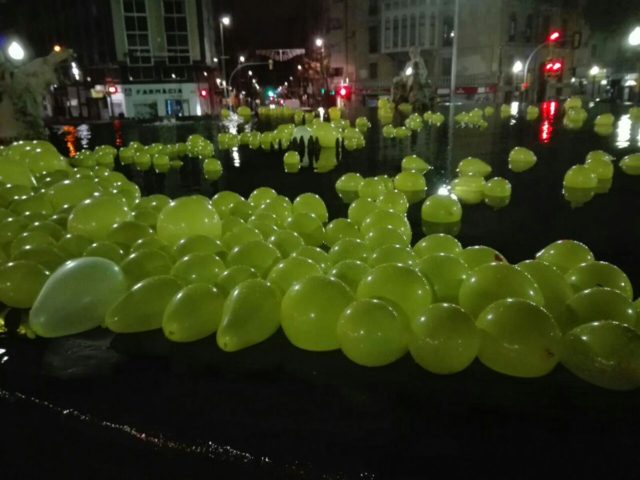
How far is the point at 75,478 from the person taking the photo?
2059 mm

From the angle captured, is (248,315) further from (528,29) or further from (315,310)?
(528,29)

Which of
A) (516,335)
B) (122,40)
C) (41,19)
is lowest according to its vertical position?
(516,335)

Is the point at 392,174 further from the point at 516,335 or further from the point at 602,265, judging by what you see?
the point at 516,335

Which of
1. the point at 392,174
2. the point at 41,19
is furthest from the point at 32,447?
the point at 41,19

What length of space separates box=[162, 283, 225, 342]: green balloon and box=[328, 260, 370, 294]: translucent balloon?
0.67 m

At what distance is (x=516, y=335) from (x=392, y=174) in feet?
18.3

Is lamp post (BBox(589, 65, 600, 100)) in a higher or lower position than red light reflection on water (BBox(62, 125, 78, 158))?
higher

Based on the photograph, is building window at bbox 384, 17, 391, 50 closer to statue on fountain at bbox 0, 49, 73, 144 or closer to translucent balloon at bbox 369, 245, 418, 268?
statue on fountain at bbox 0, 49, 73, 144

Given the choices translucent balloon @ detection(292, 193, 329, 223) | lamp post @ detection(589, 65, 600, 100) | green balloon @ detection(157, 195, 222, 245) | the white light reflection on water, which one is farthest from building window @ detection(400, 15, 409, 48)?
green balloon @ detection(157, 195, 222, 245)

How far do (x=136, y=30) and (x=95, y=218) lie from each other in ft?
103

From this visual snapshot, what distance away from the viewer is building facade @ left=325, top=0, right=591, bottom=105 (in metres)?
35.8

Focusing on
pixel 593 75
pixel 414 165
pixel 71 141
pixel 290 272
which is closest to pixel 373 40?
pixel 593 75

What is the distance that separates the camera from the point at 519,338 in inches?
86.9

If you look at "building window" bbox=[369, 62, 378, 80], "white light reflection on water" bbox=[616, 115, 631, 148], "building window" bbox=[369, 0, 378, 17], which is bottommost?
"white light reflection on water" bbox=[616, 115, 631, 148]
